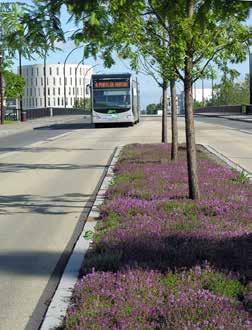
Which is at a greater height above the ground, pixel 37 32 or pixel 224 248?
pixel 37 32

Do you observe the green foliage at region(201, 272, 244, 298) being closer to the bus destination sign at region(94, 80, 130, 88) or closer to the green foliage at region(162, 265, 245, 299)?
the green foliage at region(162, 265, 245, 299)

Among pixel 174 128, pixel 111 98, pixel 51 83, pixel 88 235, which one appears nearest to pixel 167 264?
pixel 88 235

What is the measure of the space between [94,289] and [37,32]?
2.51 metres

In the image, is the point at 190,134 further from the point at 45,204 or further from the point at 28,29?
the point at 28,29

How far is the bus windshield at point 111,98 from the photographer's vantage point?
43531 millimetres

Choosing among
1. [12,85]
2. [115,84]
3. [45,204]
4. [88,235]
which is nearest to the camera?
[88,235]

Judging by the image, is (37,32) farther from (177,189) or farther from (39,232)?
(177,189)

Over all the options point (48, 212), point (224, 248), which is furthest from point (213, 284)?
point (48, 212)

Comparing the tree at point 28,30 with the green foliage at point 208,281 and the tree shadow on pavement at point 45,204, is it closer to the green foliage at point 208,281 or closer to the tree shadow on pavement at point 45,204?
the green foliage at point 208,281

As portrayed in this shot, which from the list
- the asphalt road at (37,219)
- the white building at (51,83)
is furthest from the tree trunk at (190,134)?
the white building at (51,83)

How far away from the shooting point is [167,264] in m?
6.15

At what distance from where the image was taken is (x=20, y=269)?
23.1ft

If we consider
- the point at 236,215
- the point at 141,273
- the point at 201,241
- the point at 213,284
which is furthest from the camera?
the point at 236,215

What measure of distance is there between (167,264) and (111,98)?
3815cm
